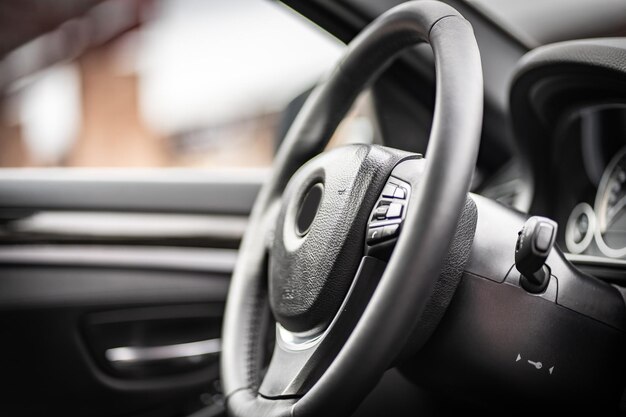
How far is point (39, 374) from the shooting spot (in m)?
1.38

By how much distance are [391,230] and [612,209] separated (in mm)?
441

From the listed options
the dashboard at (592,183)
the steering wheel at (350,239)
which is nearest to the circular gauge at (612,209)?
the dashboard at (592,183)

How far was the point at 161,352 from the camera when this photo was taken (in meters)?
1.45

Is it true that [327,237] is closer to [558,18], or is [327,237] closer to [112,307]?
[112,307]

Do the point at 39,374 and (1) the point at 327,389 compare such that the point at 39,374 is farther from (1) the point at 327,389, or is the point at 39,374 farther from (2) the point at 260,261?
(1) the point at 327,389

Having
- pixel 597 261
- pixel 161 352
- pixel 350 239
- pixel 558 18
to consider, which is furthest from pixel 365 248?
pixel 558 18

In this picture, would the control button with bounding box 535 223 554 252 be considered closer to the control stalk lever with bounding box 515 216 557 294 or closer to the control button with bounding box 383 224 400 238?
the control stalk lever with bounding box 515 216 557 294

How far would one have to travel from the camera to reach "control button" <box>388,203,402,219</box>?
2.21 feet

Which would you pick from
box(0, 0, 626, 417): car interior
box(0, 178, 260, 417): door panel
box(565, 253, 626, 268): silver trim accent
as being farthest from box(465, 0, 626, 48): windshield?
box(0, 178, 260, 417): door panel

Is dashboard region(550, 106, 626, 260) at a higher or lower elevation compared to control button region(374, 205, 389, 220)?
higher

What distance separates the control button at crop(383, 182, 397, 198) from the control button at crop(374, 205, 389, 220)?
0.05ft

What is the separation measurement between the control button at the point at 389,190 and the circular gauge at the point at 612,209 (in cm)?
36

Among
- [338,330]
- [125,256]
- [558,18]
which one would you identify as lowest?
[338,330]

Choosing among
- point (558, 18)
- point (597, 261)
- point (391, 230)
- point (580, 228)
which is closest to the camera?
point (391, 230)
